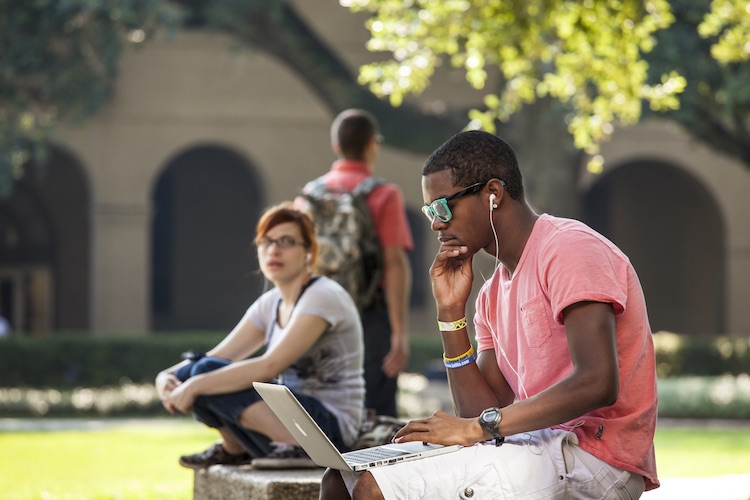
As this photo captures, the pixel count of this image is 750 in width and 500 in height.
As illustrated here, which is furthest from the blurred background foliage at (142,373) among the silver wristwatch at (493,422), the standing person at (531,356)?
the silver wristwatch at (493,422)

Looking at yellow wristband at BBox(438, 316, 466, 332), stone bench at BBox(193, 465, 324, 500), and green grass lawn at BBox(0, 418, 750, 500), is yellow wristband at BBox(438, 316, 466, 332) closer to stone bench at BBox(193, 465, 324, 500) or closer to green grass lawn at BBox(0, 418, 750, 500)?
stone bench at BBox(193, 465, 324, 500)

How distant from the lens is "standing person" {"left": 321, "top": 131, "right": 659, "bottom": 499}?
315 centimetres

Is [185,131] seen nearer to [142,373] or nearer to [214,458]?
[142,373]

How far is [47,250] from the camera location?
24.1 metres

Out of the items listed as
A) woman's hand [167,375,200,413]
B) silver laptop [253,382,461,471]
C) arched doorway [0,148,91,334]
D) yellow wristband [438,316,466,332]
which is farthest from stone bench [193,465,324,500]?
arched doorway [0,148,91,334]

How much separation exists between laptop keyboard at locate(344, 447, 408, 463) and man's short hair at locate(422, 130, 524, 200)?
2.69 feet

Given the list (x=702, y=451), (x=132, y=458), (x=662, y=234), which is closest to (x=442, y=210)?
(x=132, y=458)

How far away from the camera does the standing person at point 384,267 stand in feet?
20.4

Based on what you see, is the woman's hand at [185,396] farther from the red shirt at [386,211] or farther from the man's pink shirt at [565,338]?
the red shirt at [386,211]

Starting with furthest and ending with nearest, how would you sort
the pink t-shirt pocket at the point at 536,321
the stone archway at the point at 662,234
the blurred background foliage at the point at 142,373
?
the stone archway at the point at 662,234, the blurred background foliage at the point at 142,373, the pink t-shirt pocket at the point at 536,321

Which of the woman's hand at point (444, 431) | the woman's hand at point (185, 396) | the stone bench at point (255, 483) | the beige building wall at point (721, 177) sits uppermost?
the beige building wall at point (721, 177)

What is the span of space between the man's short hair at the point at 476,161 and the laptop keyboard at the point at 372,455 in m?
0.82

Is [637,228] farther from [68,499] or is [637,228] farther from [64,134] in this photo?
[68,499]

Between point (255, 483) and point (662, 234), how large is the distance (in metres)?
22.1
